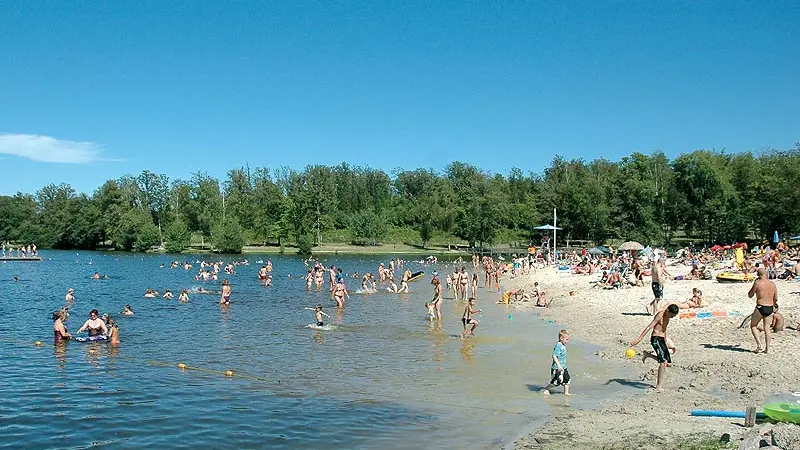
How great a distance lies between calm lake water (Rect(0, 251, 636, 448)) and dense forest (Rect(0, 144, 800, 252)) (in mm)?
51312

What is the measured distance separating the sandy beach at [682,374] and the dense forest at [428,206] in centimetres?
4509

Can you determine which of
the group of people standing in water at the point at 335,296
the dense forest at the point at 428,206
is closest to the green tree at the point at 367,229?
the dense forest at the point at 428,206

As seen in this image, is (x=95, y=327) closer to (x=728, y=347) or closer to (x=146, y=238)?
(x=728, y=347)

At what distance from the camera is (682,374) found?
1393cm

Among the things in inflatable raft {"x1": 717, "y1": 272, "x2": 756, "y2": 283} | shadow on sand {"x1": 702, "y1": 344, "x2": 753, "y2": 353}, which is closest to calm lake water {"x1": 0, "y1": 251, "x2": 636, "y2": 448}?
shadow on sand {"x1": 702, "y1": 344, "x2": 753, "y2": 353}

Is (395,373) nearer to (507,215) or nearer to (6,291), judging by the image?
(6,291)

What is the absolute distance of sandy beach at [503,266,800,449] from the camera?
32.2ft

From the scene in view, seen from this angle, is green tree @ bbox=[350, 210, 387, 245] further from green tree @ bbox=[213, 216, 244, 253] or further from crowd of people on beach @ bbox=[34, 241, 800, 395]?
crowd of people on beach @ bbox=[34, 241, 800, 395]

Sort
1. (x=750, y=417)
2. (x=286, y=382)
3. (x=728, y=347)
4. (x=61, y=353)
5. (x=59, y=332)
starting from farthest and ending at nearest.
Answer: (x=59, y=332) → (x=61, y=353) → (x=728, y=347) → (x=286, y=382) → (x=750, y=417)

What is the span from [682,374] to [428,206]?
88.5 m

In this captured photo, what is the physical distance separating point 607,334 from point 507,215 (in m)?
73.8

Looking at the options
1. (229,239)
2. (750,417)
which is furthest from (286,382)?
(229,239)

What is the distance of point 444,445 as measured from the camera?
33.4 ft

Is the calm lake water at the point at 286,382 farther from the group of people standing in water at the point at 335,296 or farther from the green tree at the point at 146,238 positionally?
the green tree at the point at 146,238
